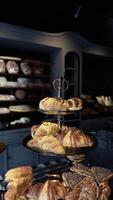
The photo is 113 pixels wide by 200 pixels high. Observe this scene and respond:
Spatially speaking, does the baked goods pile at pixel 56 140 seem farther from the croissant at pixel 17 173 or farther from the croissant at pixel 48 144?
the croissant at pixel 17 173

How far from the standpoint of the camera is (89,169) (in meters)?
1.07

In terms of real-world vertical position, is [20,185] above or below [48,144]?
below

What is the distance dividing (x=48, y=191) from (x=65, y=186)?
9 cm

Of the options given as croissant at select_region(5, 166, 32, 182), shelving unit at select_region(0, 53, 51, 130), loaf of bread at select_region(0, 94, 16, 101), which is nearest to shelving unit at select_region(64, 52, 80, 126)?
shelving unit at select_region(0, 53, 51, 130)

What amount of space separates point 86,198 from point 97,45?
3.72m

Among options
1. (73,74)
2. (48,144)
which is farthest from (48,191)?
(73,74)

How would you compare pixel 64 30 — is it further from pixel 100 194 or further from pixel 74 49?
pixel 100 194

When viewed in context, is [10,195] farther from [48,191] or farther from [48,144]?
[48,144]

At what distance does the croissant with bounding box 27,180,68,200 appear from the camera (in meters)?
0.92

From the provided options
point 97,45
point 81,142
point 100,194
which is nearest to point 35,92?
point 97,45

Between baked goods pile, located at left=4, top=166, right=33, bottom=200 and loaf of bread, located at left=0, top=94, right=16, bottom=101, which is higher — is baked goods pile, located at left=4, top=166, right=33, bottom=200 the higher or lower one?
the lower one

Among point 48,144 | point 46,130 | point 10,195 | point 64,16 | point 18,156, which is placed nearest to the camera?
point 10,195

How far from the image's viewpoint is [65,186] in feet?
3.24

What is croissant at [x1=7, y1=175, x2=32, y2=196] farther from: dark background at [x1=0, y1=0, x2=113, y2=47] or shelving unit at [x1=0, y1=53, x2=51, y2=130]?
dark background at [x1=0, y1=0, x2=113, y2=47]
